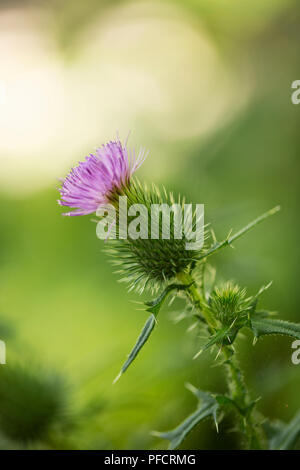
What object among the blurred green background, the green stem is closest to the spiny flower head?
the green stem

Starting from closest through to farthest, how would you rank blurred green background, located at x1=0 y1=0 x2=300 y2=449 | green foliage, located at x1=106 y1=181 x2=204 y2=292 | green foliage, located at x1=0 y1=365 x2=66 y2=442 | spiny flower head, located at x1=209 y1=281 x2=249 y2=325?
spiny flower head, located at x1=209 y1=281 x2=249 y2=325
green foliage, located at x1=106 y1=181 x2=204 y2=292
green foliage, located at x1=0 y1=365 x2=66 y2=442
blurred green background, located at x1=0 y1=0 x2=300 y2=449

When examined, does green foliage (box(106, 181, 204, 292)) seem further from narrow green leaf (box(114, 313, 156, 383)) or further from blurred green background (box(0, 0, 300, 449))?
blurred green background (box(0, 0, 300, 449))

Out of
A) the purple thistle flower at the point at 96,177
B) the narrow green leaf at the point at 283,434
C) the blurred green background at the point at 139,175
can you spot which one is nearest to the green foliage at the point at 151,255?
the purple thistle flower at the point at 96,177

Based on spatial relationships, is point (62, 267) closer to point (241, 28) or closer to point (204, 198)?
point (204, 198)

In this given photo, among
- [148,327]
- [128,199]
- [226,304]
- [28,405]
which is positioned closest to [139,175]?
[28,405]

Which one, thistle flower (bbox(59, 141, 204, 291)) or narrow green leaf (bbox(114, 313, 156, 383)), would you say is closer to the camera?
narrow green leaf (bbox(114, 313, 156, 383))

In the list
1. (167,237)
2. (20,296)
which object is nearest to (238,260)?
(167,237)

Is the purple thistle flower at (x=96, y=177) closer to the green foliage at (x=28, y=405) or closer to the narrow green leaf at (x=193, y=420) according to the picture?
the narrow green leaf at (x=193, y=420)
